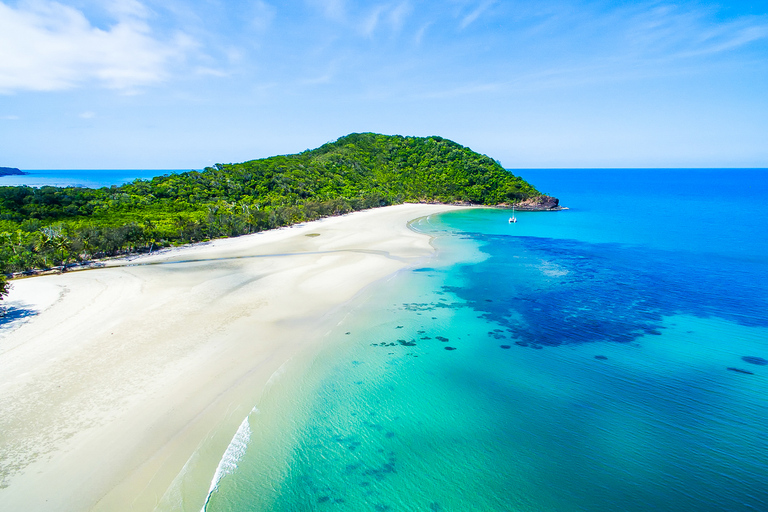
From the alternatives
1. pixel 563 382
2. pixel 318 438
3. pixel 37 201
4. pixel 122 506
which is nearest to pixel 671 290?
pixel 563 382

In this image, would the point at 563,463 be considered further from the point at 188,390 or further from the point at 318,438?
the point at 188,390

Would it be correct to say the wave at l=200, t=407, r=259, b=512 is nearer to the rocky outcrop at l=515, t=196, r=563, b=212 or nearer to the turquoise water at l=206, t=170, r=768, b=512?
the turquoise water at l=206, t=170, r=768, b=512

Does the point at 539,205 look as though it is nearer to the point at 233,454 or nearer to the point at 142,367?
the point at 142,367

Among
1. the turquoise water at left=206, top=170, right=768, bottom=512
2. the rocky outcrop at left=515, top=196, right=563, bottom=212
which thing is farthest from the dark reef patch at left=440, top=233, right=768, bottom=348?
the rocky outcrop at left=515, top=196, right=563, bottom=212

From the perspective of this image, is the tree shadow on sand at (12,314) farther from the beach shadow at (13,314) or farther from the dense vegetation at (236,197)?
the dense vegetation at (236,197)

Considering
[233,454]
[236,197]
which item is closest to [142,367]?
[233,454]

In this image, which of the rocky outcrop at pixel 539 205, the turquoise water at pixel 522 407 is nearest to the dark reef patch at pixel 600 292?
the turquoise water at pixel 522 407

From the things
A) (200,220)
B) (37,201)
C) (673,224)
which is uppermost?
(37,201)

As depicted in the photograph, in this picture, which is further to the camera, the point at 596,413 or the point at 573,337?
the point at 573,337
